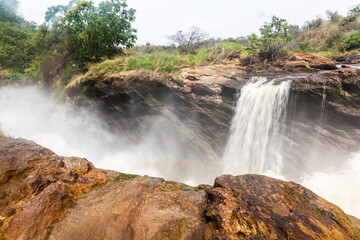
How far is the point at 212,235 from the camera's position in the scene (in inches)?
66.6

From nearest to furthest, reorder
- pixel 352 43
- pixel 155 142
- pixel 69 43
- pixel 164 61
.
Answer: pixel 164 61, pixel 155 142, pixel 69 43, pixel 352 43

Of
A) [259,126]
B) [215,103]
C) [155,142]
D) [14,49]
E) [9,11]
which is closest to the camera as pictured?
[259,126]

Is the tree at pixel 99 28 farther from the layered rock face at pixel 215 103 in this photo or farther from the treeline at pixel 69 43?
the layered rock face at pixel 215 103

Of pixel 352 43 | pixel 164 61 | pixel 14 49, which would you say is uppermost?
pixel 14 49

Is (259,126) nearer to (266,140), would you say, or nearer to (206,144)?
(266,140)

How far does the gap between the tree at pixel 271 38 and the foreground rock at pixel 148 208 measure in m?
8.02

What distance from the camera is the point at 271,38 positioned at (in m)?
7.98

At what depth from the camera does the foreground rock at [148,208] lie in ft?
5.55

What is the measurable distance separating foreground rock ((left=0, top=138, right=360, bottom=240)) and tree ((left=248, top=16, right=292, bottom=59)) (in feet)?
26.3

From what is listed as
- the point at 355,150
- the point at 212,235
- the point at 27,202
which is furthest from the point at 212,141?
the point at 27,202

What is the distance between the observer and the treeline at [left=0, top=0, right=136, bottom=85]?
31.1 ft

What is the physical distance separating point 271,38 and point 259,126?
5179 mm

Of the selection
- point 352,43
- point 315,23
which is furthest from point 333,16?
point 352,43

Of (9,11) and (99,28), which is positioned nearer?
(99,28)
